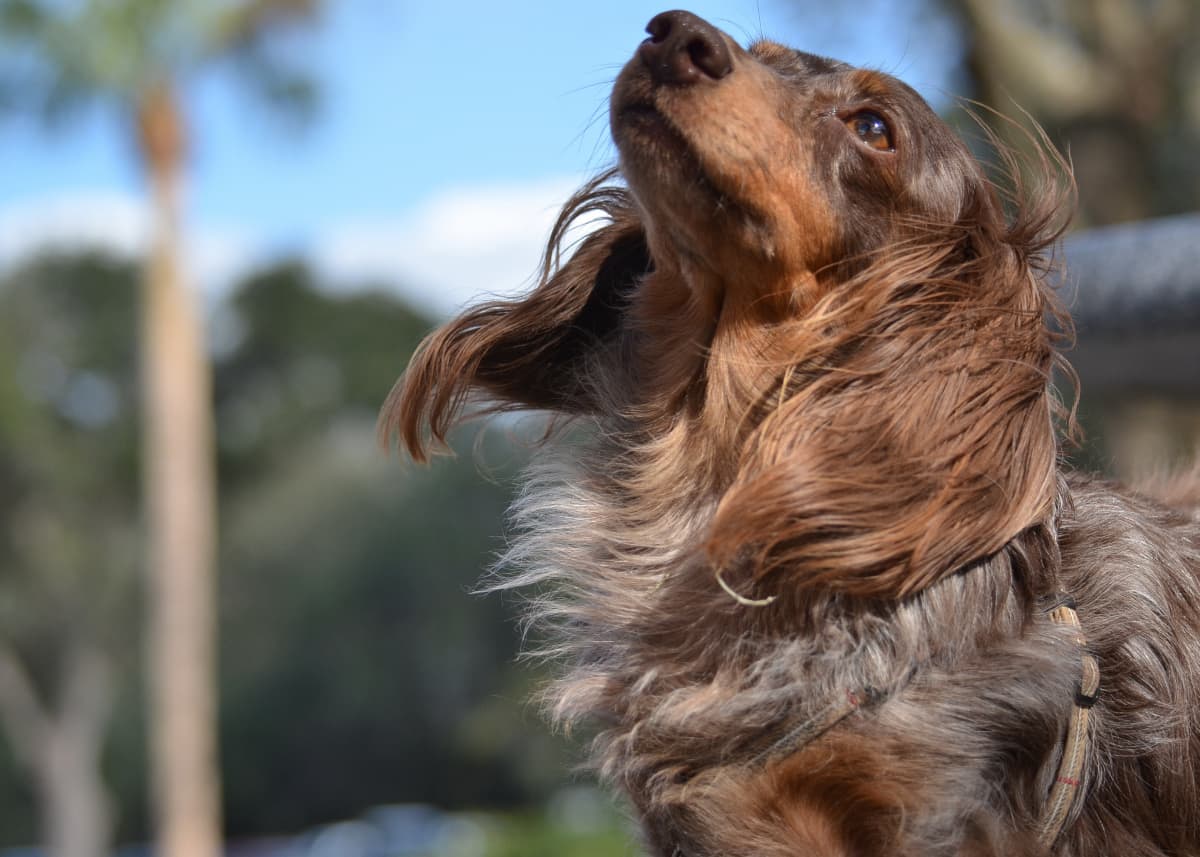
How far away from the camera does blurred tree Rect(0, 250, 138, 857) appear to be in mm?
37250

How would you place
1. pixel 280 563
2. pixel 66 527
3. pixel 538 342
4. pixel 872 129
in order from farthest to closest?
pixel 66 527 < pixel 280 563 < pixel 538 342 < pixel 872 129

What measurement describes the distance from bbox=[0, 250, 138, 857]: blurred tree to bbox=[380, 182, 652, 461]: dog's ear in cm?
3555

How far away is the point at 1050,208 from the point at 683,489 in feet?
3.44

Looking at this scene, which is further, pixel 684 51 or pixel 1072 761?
pixel 684 51

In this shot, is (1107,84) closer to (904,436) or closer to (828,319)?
(828,319)

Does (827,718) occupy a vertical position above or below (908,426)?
below

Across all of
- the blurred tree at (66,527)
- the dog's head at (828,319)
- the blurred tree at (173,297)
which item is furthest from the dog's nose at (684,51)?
the blurred tree at (66,527)

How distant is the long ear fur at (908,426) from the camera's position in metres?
2.85

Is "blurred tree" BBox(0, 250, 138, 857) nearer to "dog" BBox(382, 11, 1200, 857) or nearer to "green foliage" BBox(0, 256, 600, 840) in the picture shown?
"green foliage" BBox(0, 256, 600, 840)

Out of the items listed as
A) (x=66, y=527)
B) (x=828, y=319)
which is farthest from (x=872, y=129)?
(x=66, y=527)

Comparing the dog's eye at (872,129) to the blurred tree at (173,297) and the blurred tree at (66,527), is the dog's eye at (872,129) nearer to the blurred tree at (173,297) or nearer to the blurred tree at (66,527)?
the blurred tree at (173,297)

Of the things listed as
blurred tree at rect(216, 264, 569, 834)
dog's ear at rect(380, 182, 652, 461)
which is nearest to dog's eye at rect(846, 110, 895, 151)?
dog's ear at rect(380, 182, 652, 461)

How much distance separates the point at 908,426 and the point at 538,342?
46.4 inches

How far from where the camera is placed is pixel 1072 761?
2.88m
